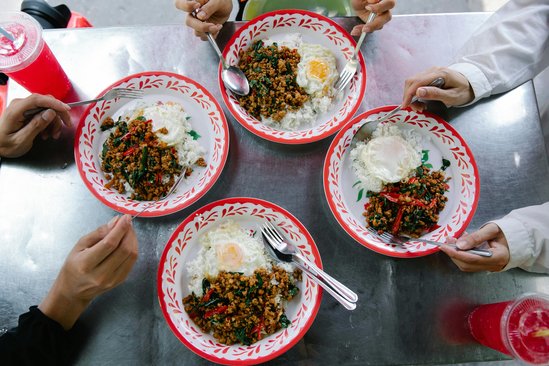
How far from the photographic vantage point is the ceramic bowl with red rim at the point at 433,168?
196cm

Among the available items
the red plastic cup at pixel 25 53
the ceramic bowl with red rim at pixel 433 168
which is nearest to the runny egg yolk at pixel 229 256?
the ceramic bowl with red rim at pixel 433 168

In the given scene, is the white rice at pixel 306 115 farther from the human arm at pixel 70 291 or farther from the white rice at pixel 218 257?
the human arm at pixel 70 291

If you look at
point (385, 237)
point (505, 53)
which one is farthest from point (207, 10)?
point (505, 53)

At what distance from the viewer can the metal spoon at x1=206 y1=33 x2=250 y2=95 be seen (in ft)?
6.97

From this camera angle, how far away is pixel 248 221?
6.63ft

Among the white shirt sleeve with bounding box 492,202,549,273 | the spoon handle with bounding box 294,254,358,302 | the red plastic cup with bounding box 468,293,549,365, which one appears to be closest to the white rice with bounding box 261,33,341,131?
the spoon handle with bounding box 294,254,358,302

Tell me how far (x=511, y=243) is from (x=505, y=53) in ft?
3.31

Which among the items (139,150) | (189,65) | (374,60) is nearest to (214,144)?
(139,150)

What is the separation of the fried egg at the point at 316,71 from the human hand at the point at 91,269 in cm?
112

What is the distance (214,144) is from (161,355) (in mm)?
1040

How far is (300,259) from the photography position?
6.20 feet

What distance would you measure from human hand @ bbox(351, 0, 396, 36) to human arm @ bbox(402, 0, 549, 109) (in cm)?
42

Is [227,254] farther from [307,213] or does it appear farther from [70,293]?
[70,293]

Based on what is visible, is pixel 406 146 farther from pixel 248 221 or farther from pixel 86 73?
pixel 86 73
